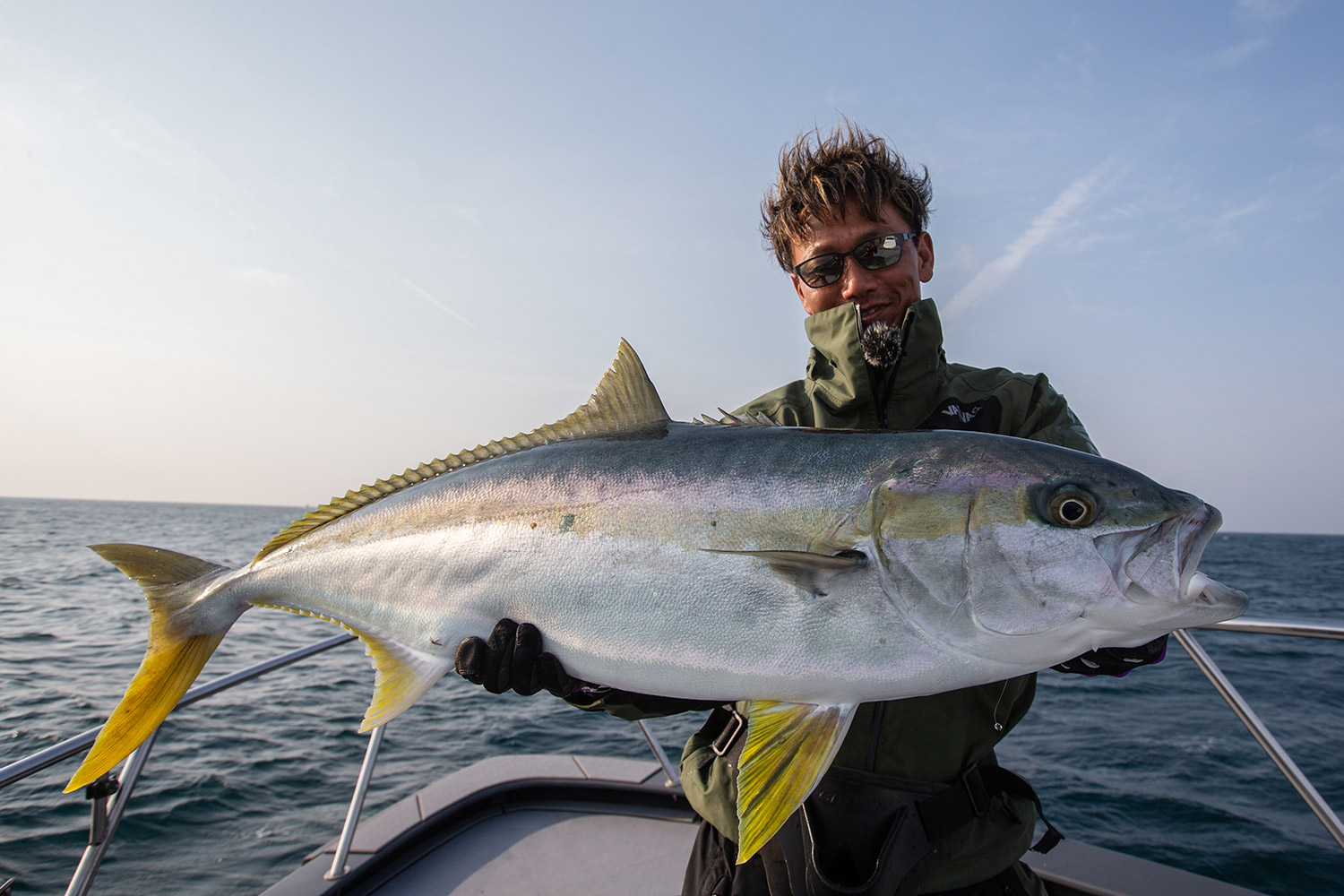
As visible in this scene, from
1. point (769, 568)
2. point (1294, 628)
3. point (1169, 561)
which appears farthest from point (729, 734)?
point (1294, 628)

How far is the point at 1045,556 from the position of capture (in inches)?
68.5

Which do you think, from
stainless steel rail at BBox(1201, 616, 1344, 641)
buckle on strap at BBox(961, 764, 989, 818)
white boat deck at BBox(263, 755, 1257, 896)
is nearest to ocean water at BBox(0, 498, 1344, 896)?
white boat deck at BBox(263, 755, 1257, 896)

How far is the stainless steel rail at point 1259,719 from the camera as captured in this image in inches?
103

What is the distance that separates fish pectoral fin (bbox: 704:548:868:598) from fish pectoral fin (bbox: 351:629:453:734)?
1243 mm

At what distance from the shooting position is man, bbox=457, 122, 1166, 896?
2.04 metres

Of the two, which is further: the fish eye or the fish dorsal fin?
the fish dorsal fin

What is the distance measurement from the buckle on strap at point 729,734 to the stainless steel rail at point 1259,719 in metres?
1.65

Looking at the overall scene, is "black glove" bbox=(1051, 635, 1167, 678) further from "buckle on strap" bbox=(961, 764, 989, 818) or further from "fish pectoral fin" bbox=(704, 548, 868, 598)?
"fish pectoral fin" bbox=(704, 548, 868, 598)

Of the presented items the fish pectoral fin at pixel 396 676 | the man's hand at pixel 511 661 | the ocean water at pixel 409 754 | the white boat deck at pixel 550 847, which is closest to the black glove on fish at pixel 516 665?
the man's hand at pixel 511 661

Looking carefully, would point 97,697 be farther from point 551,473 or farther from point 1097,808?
point 1097,808

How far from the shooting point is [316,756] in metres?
9.39

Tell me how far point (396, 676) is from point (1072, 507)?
2.20 metres

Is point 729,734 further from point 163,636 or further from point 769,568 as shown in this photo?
point 163,636

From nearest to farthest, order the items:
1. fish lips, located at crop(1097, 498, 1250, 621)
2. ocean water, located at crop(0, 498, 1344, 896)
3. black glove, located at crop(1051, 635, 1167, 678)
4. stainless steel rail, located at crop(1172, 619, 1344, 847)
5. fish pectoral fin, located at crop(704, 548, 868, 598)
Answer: fish lips, located at crop(1097, 498, 1250, 621), fish pectoral fin, located at crop(704, 548, 868, 598), black glove, located at crop(1051, 635, 1167, 678), stainless steel rail, located at crop(1172, 619, 1344, 847), ocean water, located at crop(0, 498, 1344, 896)
